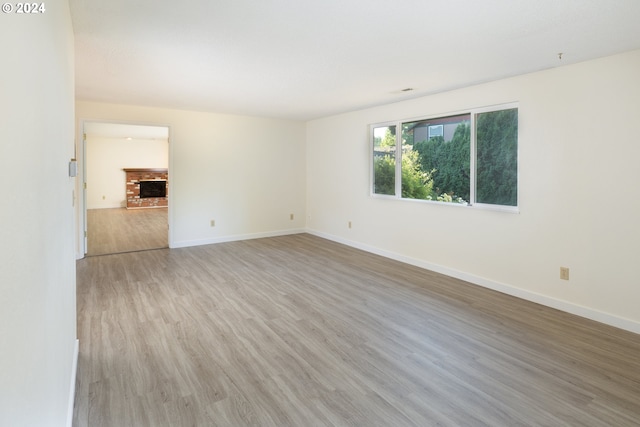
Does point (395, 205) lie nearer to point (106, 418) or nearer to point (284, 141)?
point (284, 141)

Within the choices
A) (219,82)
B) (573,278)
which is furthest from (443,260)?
(219,82)

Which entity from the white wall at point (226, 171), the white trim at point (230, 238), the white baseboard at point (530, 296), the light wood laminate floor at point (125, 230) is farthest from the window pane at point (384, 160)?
the light wood laminate floor at point (125, 230)

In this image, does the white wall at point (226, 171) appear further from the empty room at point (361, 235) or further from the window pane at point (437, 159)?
the window pane at point (437, 159)

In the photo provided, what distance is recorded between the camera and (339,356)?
2.49m

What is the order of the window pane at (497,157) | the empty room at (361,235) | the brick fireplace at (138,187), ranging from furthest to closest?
the brick fireplace at (138,187), the window pane at (497,157), the empty room at (361,235)

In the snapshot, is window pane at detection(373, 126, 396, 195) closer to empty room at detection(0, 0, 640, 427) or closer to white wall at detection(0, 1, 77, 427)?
empty room at detection(0, 0, 640, 427)

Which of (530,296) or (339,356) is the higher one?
(530,296)

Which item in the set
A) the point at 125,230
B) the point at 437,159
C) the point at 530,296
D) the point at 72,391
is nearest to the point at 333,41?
the point at 437,159

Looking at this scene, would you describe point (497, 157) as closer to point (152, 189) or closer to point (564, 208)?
point (564, 208)

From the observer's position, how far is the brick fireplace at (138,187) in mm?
11219

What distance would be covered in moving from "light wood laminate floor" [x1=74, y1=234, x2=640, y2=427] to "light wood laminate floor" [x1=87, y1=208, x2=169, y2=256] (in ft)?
6.15

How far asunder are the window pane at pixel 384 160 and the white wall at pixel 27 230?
14.6ft

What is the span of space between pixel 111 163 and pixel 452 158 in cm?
1077

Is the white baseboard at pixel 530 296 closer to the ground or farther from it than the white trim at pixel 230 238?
closer to the ground
